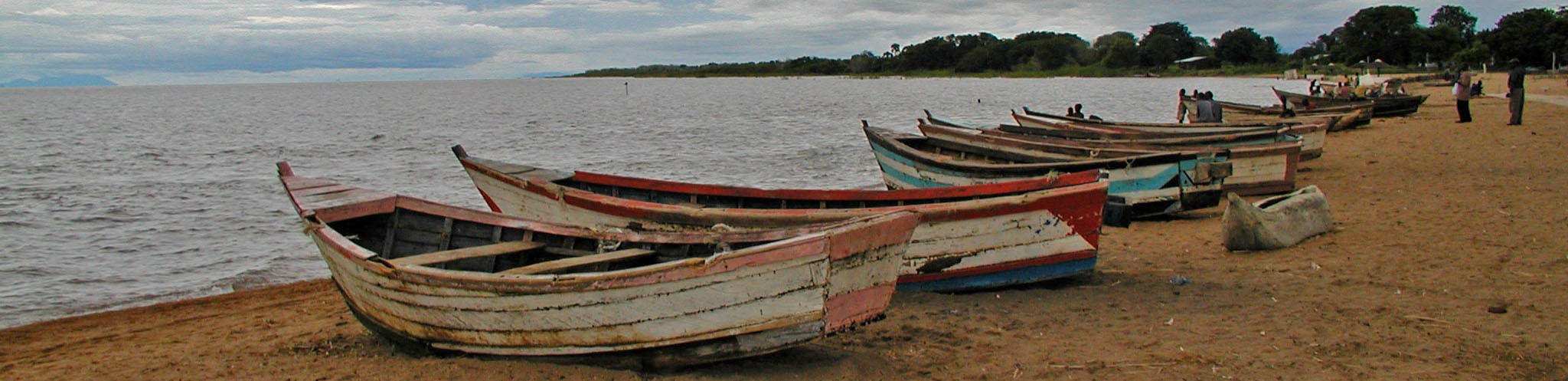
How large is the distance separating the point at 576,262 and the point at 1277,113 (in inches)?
775

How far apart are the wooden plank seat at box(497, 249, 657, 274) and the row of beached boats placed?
0.02 metres

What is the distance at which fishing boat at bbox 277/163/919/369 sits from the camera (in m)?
4.73

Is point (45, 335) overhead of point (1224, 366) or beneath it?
beneath

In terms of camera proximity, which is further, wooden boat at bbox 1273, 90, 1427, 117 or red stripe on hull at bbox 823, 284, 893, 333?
wooden boat at bbox 1273, 90, 1427, 117

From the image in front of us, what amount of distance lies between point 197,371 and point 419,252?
1543 millimetres

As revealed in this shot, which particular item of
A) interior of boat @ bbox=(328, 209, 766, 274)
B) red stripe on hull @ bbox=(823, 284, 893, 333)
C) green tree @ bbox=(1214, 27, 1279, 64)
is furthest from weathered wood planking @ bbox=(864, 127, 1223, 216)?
green tree @ bbox=(1214, 27, 1279, 64)

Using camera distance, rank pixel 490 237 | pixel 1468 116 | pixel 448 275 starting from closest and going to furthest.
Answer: pixel 448 275, pixel 490 237, pixel 1468 116

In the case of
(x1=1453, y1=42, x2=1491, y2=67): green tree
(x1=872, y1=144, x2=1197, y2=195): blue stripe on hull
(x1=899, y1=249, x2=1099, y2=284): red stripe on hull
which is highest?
(x1=1453, y1=42, x2=1491, y2=67): green tree

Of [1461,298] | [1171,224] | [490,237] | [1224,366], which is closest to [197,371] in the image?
[490,237]

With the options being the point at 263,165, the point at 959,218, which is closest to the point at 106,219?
the point at 263,165

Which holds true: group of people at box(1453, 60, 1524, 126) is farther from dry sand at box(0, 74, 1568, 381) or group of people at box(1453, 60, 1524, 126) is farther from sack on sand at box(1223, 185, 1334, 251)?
sack on sand at box(1223, 185, 1334, 251)

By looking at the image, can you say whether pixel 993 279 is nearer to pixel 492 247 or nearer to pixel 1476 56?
pixel 492 247

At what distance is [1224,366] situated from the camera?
5199 millimetres

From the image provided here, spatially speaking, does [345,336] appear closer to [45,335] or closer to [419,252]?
[419,252]
